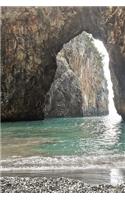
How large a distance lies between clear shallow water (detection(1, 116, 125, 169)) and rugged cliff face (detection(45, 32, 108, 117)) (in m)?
0.12

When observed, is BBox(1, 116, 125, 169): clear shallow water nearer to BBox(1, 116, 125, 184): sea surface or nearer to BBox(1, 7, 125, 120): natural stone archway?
BBox(1, 116, 125, 184): sea surface

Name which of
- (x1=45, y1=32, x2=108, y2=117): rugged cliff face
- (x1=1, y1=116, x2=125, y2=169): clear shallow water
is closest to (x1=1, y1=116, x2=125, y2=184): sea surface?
(x1=1, y1=116, x2=125, y2=169): clear shallow water

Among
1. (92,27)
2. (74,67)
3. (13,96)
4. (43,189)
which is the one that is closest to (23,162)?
(43,189)

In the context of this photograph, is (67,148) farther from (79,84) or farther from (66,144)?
(79,84)

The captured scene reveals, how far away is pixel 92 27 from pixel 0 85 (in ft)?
3.62

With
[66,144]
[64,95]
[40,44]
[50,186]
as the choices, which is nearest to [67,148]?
[66,144]

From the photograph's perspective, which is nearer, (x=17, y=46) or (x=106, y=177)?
(x=106, y=177)

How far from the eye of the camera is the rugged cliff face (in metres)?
5.39

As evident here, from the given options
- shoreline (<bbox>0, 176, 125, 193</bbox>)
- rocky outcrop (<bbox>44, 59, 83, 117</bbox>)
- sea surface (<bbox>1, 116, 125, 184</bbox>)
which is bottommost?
shoreline (<bbox>0, 176, 125, 193</bbox>)

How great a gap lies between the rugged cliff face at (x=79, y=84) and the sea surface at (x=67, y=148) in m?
0.12

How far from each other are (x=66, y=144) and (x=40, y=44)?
3.62 feet

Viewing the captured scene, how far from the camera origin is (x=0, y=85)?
18.1 ft
